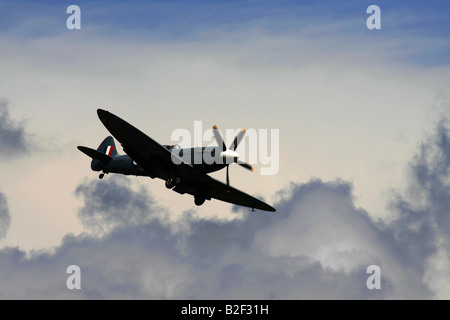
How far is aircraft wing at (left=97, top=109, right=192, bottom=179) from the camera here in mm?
40188

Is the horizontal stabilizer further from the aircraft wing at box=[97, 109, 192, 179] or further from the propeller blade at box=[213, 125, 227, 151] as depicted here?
the propeller blade at box=[213, 125, 227, 151]

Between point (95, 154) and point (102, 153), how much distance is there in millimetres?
A: 625

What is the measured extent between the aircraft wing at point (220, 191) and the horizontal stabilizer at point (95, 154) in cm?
552

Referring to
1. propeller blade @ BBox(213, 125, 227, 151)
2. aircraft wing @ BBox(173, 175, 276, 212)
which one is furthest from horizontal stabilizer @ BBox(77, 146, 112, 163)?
propeller blade @ BBox(213, 125, 227, 151)

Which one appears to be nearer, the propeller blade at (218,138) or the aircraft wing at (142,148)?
the aircraft wing at (142,148)

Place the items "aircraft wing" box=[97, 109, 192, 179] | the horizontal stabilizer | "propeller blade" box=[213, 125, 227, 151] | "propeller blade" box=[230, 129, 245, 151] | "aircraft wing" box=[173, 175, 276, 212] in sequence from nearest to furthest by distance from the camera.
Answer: "aircraft wing" box=[97, 109, 192, 179] → "propeller blade" box=[213, 125, 227, 151] → "propeller blade" box=[230, 129, 245, 151] → the horizontal stabilizer → "aircraft wing" box=[173, 175, 276, 212]

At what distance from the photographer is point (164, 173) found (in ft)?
141

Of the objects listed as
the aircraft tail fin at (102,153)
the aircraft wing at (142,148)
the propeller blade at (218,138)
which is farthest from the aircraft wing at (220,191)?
the aircraft tail fin at (102,153)

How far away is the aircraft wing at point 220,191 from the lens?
44750mm

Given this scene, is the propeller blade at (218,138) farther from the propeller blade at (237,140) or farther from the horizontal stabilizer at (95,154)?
the horizontal stabilizer at (95,154)

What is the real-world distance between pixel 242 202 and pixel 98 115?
47.0ft
